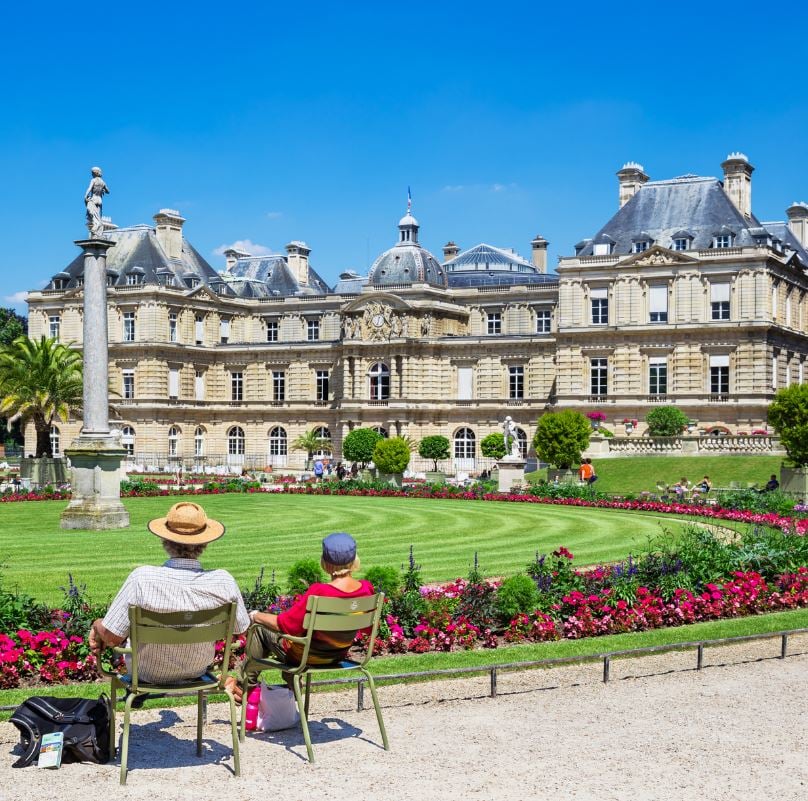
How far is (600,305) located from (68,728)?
56216 mm

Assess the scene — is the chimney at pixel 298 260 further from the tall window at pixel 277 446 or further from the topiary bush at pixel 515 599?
the topiary bush at pixel 515 599

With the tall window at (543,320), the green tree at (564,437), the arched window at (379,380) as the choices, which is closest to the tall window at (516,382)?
the tall window at (543,320)

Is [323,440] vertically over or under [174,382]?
under

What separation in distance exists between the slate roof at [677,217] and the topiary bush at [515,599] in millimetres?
49583

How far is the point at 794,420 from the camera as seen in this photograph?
4012cm

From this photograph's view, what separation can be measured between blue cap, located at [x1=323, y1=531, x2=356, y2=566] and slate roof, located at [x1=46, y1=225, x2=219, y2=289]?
67816mm

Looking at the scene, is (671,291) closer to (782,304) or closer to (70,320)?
(782,304)

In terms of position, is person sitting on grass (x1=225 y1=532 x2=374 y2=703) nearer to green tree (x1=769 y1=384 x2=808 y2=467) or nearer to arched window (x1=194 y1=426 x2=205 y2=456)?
green tree (x1=769 y1=384 x2=808 y2=467)

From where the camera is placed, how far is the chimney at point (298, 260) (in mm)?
86875

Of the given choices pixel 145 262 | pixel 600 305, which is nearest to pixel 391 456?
pixel 600 305

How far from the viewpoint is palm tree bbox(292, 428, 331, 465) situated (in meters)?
71.8

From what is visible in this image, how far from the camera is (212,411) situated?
7750 cm

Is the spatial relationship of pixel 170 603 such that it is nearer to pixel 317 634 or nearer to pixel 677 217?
pixel 317 634

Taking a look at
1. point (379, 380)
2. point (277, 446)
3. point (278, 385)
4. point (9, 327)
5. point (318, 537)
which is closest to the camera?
point (318, 537)
